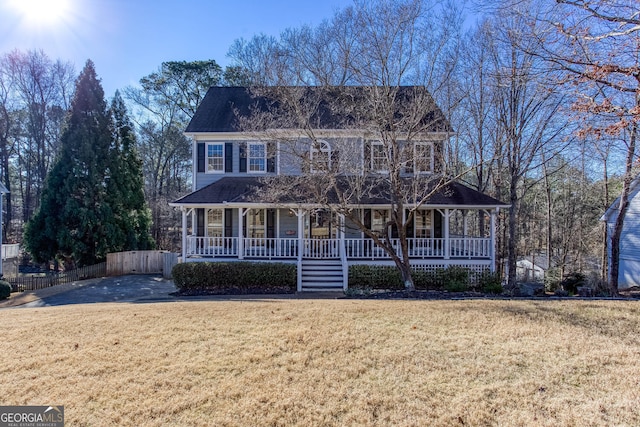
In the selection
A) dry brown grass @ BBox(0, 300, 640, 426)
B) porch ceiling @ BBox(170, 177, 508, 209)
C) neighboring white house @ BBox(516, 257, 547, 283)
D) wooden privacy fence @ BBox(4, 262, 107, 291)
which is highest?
porch ceiling @ BBox(170, 177, 508, 209)

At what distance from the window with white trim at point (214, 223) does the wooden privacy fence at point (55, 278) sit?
21.4 ft

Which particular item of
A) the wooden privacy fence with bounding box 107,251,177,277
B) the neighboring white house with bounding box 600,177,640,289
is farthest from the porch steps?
the neighboring white house with bounding box 600,177,640,289

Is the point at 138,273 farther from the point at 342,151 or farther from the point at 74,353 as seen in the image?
the point at 74,353

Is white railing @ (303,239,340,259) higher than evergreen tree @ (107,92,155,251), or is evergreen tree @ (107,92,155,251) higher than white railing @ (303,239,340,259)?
evergreen tree @ (107,92,155,251)

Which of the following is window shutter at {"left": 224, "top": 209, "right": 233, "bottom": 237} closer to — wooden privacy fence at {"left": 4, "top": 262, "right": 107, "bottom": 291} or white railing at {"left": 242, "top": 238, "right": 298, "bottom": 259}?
white railing at {"left": 242, "top": 238, "right": 298, "bottom": 259}

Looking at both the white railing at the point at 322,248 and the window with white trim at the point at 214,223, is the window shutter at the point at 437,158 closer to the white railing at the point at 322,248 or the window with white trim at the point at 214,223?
the white railing at the point at 322,248

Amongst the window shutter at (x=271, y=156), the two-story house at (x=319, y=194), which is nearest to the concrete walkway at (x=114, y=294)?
the two-story house at (x=319, y=194)

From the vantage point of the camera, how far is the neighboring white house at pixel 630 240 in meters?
18.2

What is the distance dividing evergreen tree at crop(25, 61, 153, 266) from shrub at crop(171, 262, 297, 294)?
8246 millimetres

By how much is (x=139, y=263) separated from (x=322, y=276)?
11.8 metres

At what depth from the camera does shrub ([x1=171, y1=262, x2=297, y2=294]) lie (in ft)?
42.9

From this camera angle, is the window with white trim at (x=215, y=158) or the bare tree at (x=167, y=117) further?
the bare tree at (x=167, y=117)

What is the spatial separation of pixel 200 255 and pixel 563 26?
13.6m

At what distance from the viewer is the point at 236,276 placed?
516 inches
